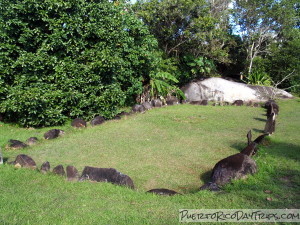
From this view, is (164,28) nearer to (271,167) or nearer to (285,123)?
(285,123)

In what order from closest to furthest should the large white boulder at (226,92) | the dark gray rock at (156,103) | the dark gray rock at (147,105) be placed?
1. the dark gray rock at (147,105)
2. the dark gray rock at (156,103)
3. the large white boulder at (226,92)

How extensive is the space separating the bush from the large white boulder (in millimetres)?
6633

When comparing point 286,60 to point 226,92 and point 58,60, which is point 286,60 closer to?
point 226,92

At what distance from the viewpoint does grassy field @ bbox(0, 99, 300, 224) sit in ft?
13.9

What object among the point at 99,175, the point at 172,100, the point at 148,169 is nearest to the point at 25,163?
the point at 99,175

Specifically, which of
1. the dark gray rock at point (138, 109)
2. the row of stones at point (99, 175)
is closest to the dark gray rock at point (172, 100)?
the dark gray rock at point (138, 109)

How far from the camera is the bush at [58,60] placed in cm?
1027

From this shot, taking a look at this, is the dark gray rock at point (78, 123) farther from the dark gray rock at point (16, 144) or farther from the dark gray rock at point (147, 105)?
the dark gray rock at point (147, 105)

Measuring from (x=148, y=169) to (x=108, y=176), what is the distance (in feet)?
4.24

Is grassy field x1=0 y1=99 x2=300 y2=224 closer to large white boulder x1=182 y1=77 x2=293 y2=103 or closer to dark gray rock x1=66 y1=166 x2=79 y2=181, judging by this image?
dark gray rock x1=66 y1=166 x2=79 y2=181

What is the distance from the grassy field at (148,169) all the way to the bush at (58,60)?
0.86 metres

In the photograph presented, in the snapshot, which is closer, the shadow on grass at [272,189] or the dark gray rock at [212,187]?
the shadow on grass at [272,189]

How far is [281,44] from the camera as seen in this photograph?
20.6 m

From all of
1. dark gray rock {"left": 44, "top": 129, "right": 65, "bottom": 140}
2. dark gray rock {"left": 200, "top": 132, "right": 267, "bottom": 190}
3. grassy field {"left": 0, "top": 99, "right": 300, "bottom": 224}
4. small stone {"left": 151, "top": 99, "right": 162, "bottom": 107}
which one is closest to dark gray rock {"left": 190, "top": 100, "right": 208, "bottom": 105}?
small stone {"left": 151, "top": 99, "right": 162, "bottom": 107}
